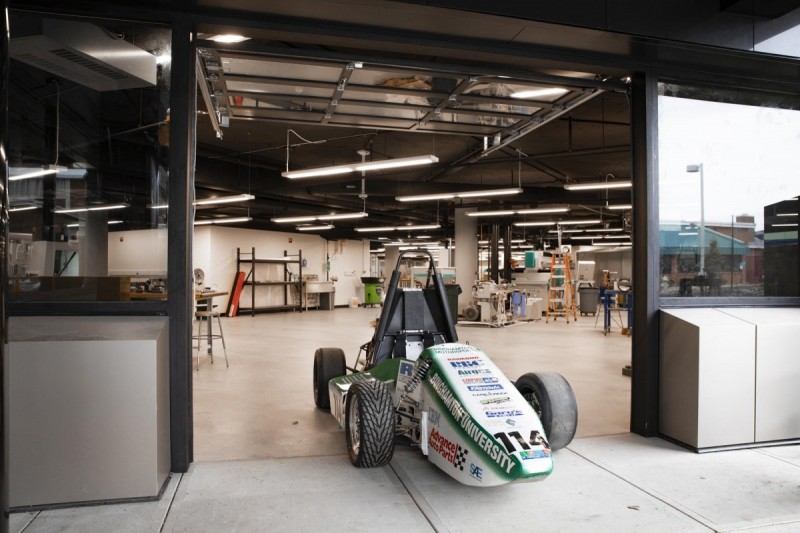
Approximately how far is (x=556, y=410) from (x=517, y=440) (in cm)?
100

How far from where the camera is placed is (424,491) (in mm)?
3012

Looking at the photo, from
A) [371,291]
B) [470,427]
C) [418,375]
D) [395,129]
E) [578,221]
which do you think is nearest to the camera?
[470,427]

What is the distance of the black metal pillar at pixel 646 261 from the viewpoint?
411 cm

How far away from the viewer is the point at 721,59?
4.11m

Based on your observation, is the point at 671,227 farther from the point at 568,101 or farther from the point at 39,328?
the point at 39,328

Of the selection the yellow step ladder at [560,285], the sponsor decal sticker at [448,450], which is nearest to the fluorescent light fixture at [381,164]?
the sponsor decal sticker at [448,450]

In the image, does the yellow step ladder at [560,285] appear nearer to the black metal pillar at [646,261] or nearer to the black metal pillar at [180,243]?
the black metal pillar at [646,261]

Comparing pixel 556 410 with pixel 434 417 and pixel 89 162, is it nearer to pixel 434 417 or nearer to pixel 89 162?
pixel 434 417

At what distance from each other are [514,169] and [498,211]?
1.95 m

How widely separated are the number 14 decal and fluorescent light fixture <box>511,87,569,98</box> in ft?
9.87

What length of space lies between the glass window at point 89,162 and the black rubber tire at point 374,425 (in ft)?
4.62

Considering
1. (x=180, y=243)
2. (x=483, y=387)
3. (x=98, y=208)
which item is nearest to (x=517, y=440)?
(x=483, y=387)

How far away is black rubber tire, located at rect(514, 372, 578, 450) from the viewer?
11.3ft

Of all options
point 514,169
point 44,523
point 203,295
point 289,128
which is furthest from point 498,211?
point 44,523
